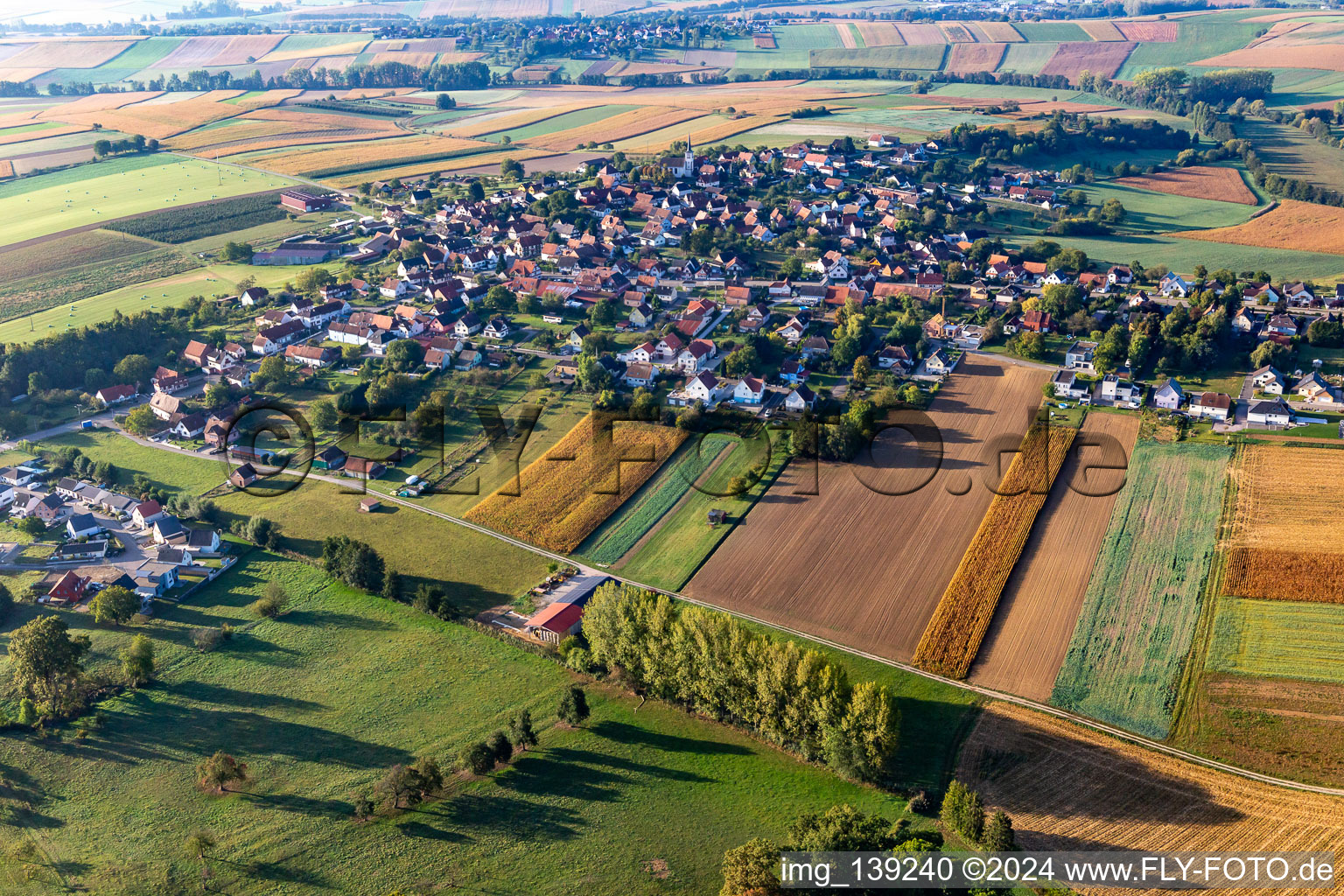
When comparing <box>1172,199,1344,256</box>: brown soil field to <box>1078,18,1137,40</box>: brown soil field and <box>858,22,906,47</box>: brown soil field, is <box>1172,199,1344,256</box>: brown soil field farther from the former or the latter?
<box>858,22,906,47</box>: brown soil field

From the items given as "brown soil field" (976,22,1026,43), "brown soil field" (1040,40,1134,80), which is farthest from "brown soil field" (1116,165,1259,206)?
"brown soil field" (976,22,1026,43)

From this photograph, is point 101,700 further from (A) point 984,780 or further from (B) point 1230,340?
(B) point 1230,340

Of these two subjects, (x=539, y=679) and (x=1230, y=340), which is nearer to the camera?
(x=539, y=679)

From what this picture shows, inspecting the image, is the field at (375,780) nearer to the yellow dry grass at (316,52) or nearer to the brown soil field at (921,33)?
the brown soil field at (921,33)

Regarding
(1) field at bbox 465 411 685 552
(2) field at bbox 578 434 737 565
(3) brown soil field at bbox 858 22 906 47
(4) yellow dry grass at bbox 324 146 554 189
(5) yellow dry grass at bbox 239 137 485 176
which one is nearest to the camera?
(2) field at bbox 578 434 737 565

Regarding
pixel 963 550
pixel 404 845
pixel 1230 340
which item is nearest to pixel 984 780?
pixel 963 550

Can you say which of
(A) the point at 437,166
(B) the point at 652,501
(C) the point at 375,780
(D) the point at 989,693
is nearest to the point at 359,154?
(A) the point at 437,166

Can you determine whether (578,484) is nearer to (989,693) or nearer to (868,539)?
(868,539)
